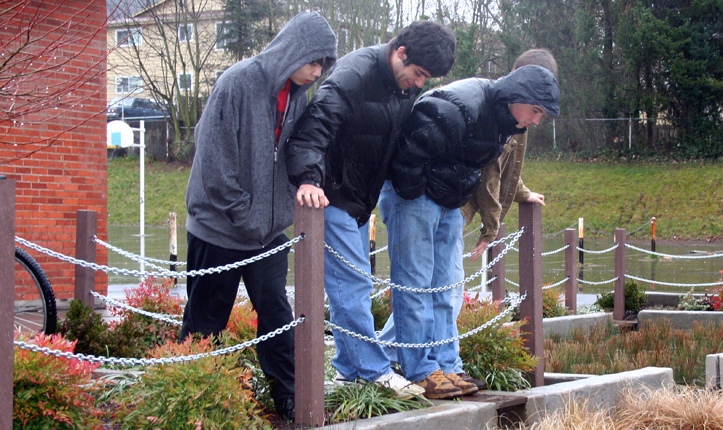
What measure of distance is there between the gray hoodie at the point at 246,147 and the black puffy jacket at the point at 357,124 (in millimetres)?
215

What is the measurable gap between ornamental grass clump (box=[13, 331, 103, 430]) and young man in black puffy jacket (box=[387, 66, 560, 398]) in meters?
1.86

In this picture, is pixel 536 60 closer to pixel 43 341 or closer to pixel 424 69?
pixel 424 69

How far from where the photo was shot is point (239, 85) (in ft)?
11.7

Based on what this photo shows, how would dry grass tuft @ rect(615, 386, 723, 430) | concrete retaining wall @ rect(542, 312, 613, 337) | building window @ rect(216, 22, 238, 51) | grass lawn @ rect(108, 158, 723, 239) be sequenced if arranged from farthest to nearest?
building window @ rect(216, 22, 238, 51)
grass lawn @ rect(108, 158, 723, 239)
concrete retaining wall @ rect(542, 312, 613, 337)
dry grass tuft @ rect(615, 386, 723, 430)

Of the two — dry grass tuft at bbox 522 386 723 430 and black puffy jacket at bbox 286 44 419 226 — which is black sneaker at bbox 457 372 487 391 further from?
black puffy jacket at bbox 286 44 419 226

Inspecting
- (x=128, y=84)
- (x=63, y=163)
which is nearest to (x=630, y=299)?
(x=63, y=163)

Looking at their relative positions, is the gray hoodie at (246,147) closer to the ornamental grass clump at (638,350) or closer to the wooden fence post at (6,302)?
the wooden fence post at (6,302)

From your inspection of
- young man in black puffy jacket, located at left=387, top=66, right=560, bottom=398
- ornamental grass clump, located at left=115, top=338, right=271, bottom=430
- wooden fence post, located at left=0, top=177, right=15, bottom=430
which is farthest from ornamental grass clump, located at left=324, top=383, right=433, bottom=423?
wooden fence post, located at left=0, top=177, right=15, bottom=430

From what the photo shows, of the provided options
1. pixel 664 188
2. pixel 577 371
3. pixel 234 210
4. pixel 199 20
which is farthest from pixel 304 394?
pixel 199 20

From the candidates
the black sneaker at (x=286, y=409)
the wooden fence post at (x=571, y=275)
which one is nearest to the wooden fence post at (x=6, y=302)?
the black sneaker at (x=286, y=409)

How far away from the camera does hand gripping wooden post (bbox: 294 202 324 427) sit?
3.54 m

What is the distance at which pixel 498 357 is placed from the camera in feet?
15.2

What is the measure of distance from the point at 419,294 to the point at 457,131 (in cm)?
94

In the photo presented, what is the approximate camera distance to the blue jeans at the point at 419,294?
14.2 feet
